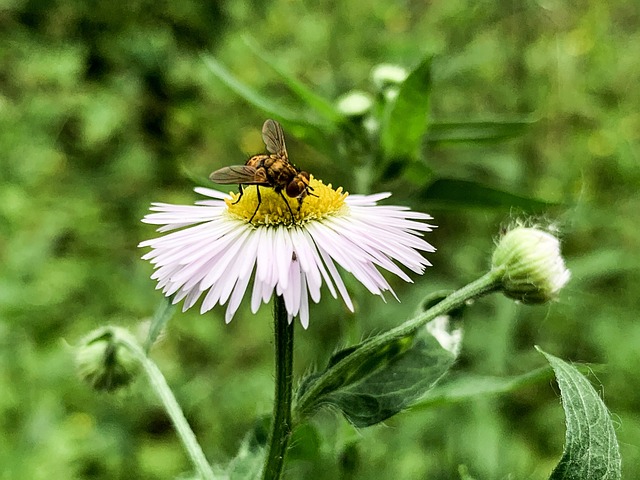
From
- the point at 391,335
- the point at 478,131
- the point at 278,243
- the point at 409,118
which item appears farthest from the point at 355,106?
the point at 391,335

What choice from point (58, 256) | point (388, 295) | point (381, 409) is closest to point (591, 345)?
point (388, 295)

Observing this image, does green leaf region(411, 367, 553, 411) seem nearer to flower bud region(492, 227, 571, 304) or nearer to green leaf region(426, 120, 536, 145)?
flower bud region(492, 227, 571, 304)

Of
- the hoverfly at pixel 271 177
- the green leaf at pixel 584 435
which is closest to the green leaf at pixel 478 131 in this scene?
the hoverfly at pixel 271 177

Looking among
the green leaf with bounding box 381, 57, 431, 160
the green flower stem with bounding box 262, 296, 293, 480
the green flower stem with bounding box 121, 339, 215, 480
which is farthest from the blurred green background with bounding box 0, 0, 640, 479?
the green flower stem with bounding box 262, 296, 293, 480

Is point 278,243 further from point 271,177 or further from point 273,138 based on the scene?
point 273,138

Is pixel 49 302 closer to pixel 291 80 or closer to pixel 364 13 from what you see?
pixel 291 80

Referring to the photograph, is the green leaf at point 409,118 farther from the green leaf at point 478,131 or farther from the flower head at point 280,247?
the flower head at point 280,247
